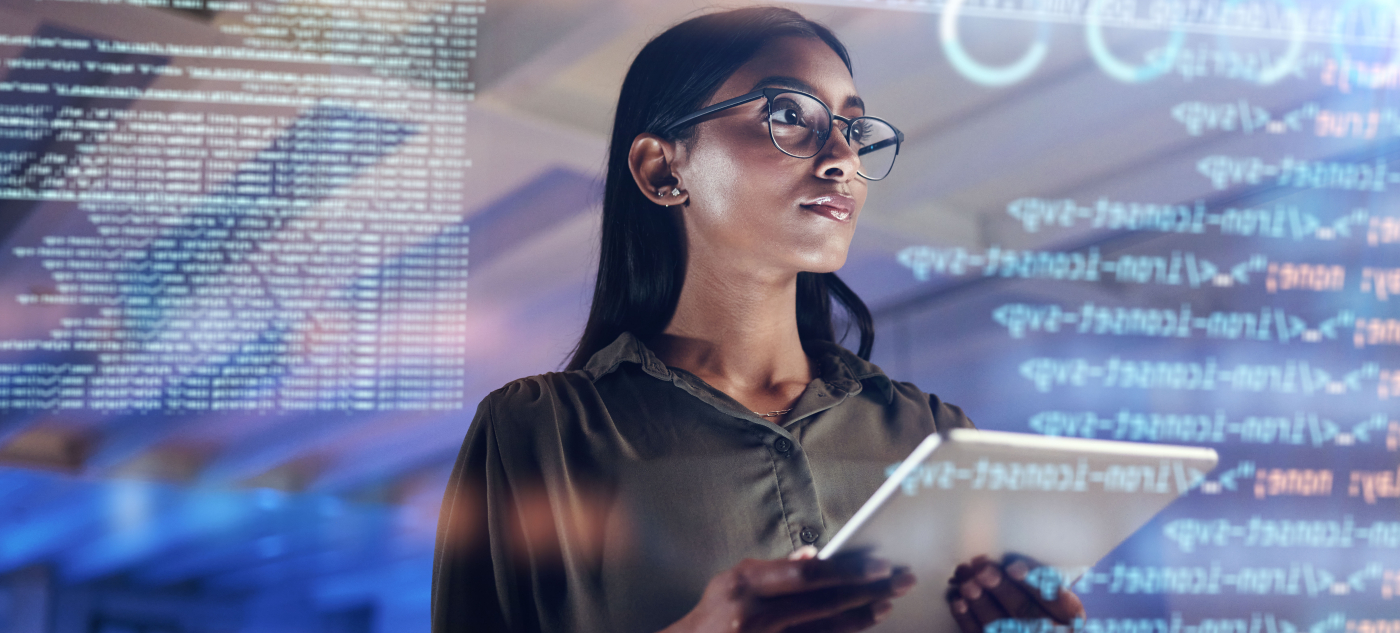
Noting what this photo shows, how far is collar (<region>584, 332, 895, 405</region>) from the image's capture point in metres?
0.86

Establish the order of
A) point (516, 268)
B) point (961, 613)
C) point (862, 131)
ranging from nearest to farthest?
point (961, 613) < point (862, 131) < point (516, 268)

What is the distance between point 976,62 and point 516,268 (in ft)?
2.18

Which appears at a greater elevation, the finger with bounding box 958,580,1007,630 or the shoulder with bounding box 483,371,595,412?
the shoulder with bounding box 483,371,595,412

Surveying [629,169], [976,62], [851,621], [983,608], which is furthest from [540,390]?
[976,62]

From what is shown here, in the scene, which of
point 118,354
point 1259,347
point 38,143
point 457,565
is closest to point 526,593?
point 457,565

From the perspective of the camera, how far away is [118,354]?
1.02 meters

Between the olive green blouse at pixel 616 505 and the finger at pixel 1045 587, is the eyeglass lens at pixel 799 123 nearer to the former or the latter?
the olive green blouse at pixel 616 505

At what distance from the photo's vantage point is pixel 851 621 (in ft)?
2.35

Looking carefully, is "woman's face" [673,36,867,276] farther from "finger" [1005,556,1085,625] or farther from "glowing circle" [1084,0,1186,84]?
"glowing circle" [1084,0,1186,84]

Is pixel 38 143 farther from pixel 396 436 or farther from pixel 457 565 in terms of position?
pixel 457 565

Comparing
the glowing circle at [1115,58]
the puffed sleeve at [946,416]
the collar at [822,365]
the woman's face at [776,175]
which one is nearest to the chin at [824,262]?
the woman's face at [776,175]

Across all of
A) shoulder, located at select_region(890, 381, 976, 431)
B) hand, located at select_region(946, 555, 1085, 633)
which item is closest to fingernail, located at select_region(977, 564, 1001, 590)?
hand, located at select_region(946, 555, 1085, 633)

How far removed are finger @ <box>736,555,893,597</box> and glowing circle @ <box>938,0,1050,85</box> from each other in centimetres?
73

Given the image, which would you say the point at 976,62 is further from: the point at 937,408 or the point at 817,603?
the point at 817,603
